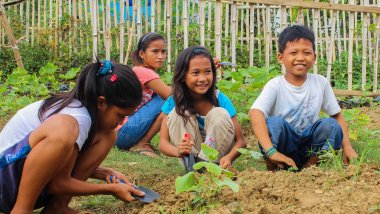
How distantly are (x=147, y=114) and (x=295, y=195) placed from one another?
2269mm

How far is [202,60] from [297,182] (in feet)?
4.08

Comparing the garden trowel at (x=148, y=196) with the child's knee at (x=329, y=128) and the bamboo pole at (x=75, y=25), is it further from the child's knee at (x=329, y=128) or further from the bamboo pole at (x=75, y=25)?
the bamboo pole at (x=75, y=25)

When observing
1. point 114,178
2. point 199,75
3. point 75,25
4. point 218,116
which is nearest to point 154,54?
point 199,75

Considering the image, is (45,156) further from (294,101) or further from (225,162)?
(294,101)

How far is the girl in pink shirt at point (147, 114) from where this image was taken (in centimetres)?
505

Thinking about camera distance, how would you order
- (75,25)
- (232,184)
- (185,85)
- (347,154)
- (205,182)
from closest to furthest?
(232,184)
(205,182)
(347,154)
(185,85)
(75,25)

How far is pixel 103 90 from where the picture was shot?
10.1 ft

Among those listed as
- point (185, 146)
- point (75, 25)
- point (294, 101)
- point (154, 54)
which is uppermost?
point (75, 25)

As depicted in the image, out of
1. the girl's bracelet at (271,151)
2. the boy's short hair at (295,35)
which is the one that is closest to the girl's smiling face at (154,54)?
the boy's short hair at (295,35)

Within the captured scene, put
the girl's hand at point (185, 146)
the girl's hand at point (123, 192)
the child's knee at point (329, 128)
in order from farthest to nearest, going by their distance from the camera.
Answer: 1. the child's knee at point (329, 128)
2. the girl's hand at point (185, 146)
3. the girl's hand at point (123, 192)

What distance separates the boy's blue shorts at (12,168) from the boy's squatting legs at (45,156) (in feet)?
0.21

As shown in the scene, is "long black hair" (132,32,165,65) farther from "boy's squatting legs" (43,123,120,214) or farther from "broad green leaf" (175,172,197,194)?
"broad green leaf" (175,172,197,194)

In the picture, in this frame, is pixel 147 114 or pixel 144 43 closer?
pixel 147 114

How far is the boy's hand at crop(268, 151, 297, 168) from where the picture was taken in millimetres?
3805
